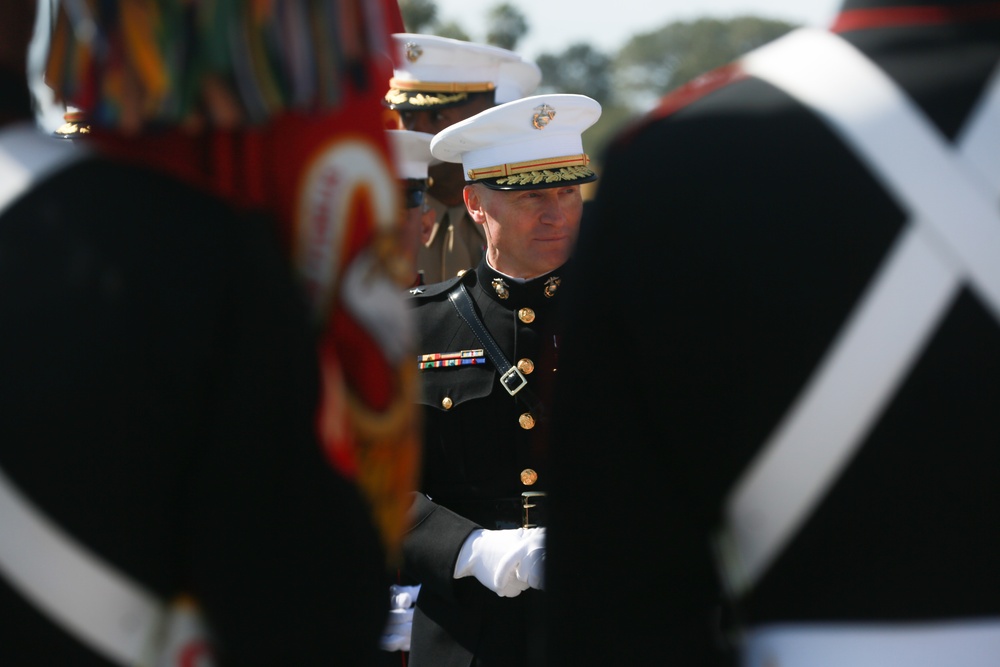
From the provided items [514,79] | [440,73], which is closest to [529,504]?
[440,73]

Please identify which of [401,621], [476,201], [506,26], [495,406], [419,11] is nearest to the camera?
[495,406]

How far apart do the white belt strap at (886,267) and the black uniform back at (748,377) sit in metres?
0.01

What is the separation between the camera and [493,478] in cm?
323

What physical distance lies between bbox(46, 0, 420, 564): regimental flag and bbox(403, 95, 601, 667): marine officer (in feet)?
5.34

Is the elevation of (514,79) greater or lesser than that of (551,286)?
greater

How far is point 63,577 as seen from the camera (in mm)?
1205

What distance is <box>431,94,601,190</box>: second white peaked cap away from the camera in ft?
12.1

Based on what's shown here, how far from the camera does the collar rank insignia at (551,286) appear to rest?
343 cm

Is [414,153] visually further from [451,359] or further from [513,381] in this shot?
[513,381]

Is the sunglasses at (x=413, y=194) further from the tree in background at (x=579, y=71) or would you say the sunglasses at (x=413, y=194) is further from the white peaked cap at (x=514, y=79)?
the tree in background at (x=579, y=71)

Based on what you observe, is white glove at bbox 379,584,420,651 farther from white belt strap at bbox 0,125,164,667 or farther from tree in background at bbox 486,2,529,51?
tree in background at bbox 486,2,529,51

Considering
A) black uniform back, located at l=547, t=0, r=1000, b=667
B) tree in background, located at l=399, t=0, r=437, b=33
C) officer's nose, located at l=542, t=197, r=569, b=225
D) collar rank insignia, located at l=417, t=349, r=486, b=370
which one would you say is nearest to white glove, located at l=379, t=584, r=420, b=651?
collar rank insignia, located at l=417, t=349, r=486, b=370

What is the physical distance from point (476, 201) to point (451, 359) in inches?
28.8

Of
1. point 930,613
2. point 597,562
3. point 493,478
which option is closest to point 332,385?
point 597,562
